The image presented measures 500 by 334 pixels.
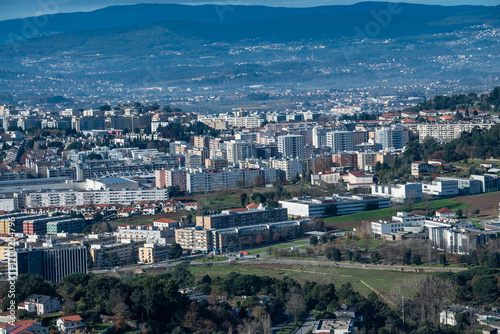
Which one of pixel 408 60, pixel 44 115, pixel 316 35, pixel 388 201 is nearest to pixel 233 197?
pixel 388 201

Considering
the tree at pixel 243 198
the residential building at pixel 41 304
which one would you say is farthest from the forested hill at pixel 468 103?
the residential building at pixel 41 304

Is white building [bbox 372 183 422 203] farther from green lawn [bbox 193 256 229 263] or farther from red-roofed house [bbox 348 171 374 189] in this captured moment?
green lawn [bbox 193 256 229 263]

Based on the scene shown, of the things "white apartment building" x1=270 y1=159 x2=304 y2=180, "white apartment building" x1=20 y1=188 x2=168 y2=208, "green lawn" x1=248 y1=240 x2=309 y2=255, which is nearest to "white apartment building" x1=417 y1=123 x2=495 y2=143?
"white apartment building" x1=270 y1=159 x2=304 y2=180

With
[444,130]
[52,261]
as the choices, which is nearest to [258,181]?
[444,130]

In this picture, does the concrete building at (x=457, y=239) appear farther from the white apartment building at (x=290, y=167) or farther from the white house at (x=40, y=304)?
the white apartment building at (x=290, y=167)

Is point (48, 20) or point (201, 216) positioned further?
point (48, 20)

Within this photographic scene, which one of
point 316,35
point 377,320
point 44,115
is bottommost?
point 377,320

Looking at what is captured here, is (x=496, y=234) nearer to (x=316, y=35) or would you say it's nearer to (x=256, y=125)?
(x=256, y=125)
